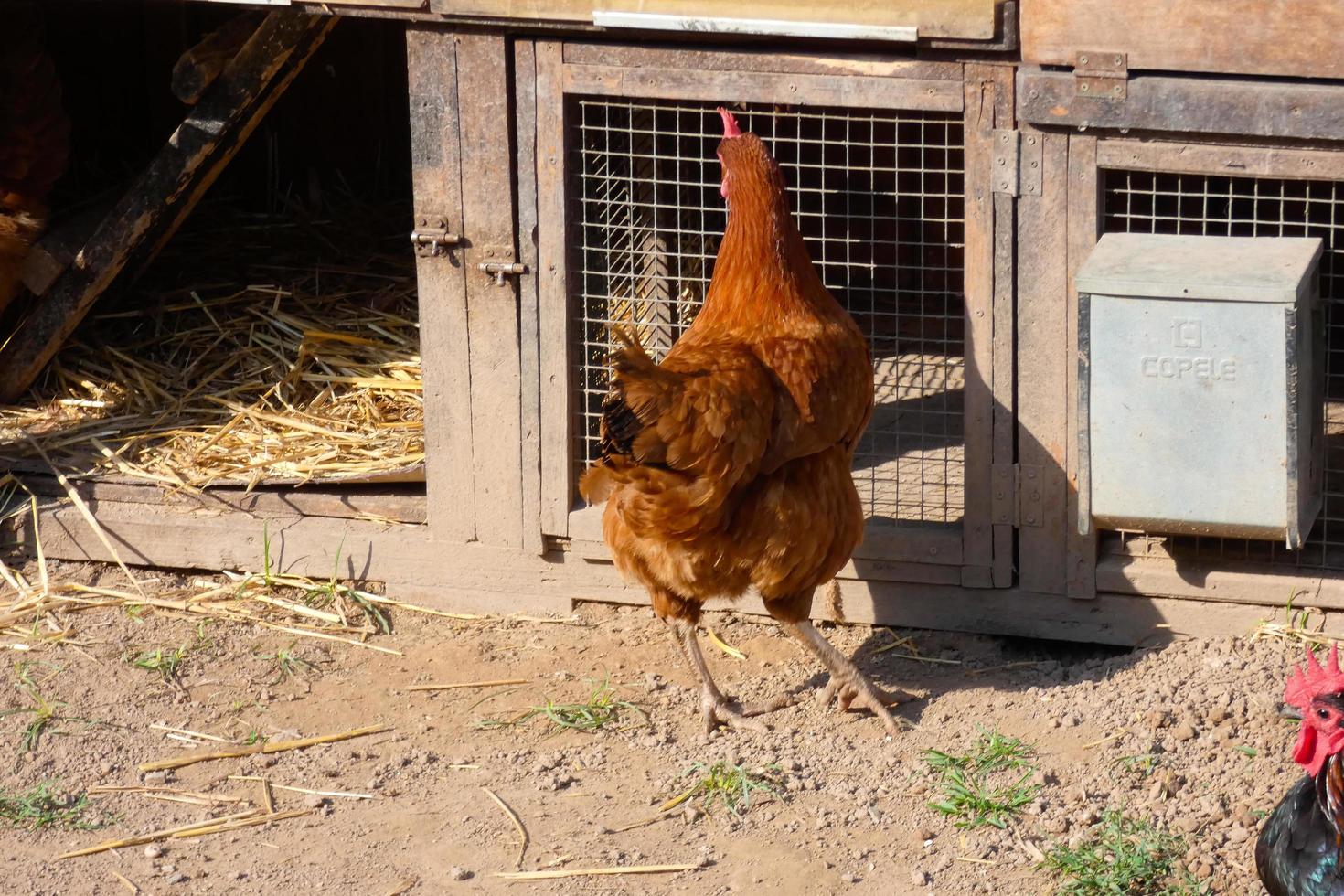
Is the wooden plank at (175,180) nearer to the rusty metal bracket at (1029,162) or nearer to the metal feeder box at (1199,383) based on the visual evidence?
the rusty metal bracket at (1029,162)

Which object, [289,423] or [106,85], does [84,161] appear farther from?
[289,423]

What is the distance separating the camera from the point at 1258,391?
414cm

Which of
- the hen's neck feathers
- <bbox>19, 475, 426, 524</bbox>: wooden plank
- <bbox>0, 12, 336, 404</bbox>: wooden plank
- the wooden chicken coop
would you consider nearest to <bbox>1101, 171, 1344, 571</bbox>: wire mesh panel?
the wooden chicken coop

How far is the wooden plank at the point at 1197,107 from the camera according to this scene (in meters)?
4.19

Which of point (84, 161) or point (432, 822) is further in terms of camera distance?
point (84, 161)

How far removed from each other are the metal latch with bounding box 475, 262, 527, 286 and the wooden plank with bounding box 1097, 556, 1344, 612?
197 cm

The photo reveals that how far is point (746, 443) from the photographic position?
402 cm

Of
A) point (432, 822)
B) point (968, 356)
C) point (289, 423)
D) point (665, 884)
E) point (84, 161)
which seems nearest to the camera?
point (665, 884)

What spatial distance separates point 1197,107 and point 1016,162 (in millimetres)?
498

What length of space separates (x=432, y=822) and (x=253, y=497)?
1829 mm

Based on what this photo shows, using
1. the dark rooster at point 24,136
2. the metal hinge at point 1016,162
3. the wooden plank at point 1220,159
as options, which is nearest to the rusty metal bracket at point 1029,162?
the metal hinge at point 1016,162

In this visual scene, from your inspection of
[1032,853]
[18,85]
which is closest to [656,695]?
[1032,853]

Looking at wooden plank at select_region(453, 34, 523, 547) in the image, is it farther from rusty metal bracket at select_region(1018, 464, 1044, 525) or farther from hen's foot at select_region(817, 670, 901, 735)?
rusty metal bracket at select_region(1018, 464, 1044, 525)

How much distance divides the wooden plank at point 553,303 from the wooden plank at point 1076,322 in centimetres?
150
